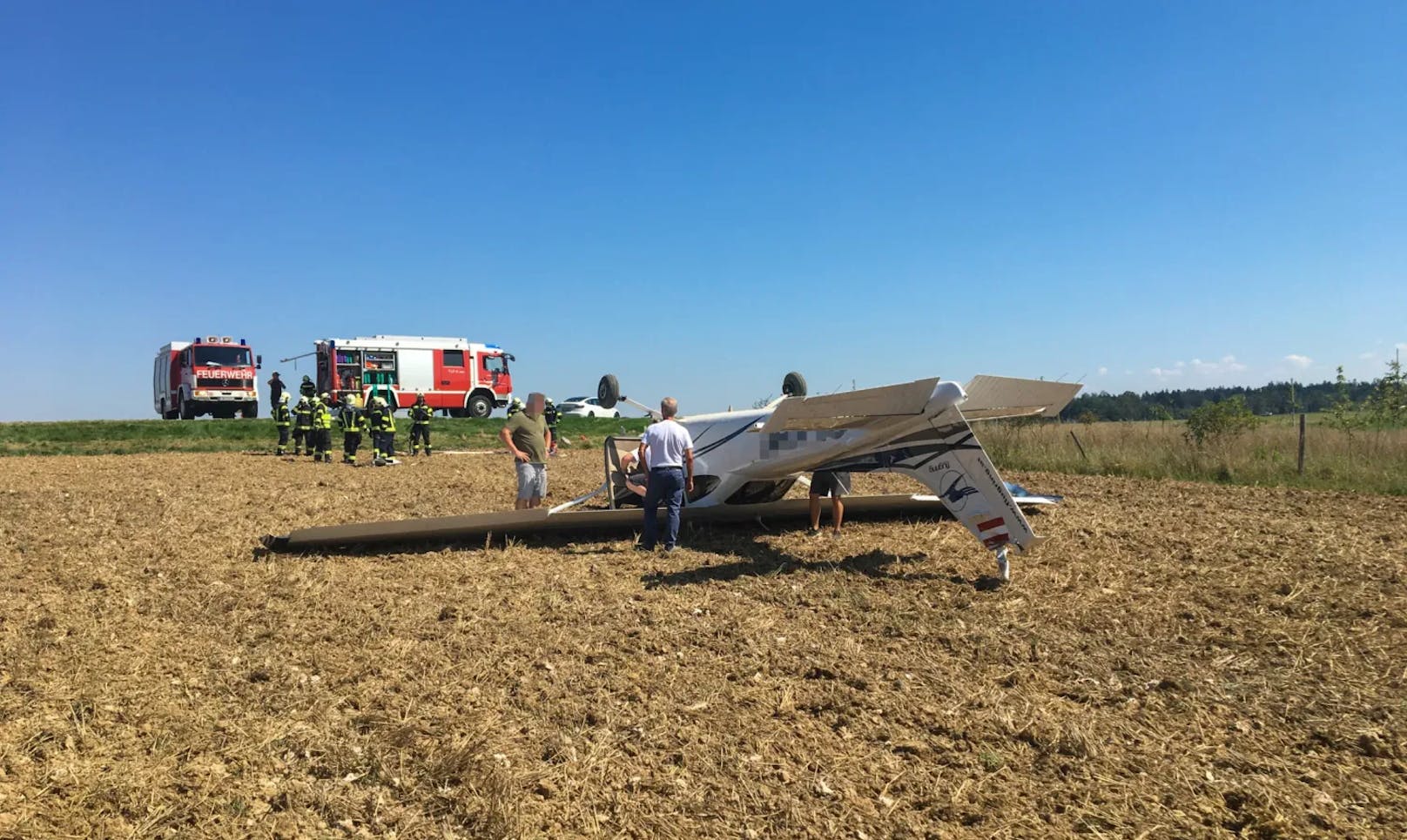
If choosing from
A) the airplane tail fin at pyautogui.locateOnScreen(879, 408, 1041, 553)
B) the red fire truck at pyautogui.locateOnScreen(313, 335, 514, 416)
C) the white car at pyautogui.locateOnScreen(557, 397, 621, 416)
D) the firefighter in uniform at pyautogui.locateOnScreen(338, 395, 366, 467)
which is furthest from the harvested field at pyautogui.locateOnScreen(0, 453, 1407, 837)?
the white car at pyautogui.locateOnScreen(557, 397, 621, 416)

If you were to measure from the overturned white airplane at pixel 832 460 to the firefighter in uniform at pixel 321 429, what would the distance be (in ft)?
36.7

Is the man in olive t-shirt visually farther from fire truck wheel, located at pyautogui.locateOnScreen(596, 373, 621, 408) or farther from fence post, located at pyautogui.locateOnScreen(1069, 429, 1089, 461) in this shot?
fence post, located at pyautogui.locateOnScreen(1069, 429, 1089, 461)

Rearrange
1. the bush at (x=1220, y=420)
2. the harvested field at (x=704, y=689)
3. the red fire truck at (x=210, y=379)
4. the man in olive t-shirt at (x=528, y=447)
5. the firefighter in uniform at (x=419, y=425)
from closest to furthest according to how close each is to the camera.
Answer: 1. the harvested field at (x=704, y=689)
2. the man in olive t-shirt at (x=528, y=447)
3. the bush at (x=1220, y=420)
4. the firefighter in uniform at (x=419, y=425)
5. the red fire truck at (x=210, y=379)

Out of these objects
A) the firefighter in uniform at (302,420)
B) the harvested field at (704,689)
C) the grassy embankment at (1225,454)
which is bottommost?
the harvested field at (704,689)

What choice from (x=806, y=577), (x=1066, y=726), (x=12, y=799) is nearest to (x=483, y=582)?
(x=806, y=577)

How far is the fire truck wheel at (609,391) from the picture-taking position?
10.2 metres

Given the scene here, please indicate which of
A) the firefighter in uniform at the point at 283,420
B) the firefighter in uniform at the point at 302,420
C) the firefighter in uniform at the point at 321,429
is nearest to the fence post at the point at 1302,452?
the firefighter in uniform at the point at 321,429

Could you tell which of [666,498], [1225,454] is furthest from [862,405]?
[1225,454]

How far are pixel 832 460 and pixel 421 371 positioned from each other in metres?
25.6

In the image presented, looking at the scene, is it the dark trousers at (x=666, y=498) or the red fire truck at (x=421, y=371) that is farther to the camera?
the red fire truck at (x=421, y=371)

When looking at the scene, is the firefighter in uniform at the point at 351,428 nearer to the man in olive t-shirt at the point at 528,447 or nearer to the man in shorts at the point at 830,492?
the man in olive t-shirt at the point at 528,447

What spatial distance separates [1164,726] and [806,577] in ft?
11.7

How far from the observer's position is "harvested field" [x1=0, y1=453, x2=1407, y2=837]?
144 inches

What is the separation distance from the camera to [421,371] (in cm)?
3052
